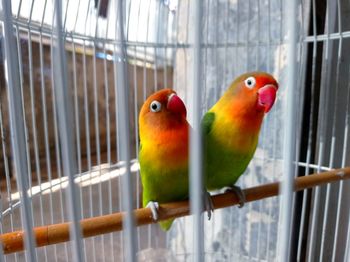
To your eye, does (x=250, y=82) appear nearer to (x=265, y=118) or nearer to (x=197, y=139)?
(x=197, y=139)

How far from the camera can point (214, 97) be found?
102 centimetres

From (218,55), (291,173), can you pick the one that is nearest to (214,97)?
(218,55)

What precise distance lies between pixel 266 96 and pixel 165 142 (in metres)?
0.17

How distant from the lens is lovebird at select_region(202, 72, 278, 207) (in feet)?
1.66

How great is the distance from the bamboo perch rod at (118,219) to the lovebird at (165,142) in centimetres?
3

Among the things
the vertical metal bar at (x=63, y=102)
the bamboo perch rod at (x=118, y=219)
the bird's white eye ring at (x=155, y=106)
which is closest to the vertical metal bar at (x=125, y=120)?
the vertical metal bar at (x=63, y=102)

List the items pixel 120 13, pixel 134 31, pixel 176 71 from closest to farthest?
pixel 120 13 → pixel 134 31 → pixel 176 71

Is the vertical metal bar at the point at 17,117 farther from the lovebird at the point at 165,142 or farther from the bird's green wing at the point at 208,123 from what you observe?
the bird's green wing at the point at 208,123

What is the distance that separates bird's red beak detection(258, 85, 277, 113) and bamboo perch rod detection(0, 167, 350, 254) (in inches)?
5.1

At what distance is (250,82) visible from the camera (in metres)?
0.51

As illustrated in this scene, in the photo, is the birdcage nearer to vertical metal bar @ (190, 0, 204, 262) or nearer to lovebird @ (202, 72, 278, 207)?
lovebird @ (202, 72, 278, 207)

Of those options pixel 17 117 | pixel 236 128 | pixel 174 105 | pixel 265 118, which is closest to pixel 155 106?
pixel 174 105

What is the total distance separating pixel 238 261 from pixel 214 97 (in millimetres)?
548

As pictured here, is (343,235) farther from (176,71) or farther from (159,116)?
(176,71)
